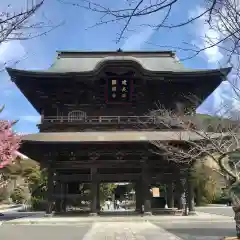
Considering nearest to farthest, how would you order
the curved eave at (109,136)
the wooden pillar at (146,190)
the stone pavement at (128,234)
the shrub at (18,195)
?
1. the stone pavement at (128,234)
2. the curved eave at (109,136)
3. the wooden pillar at (146,190)
4. the shrub at (18,195)

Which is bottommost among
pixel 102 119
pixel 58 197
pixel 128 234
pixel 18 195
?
pixel 128 234

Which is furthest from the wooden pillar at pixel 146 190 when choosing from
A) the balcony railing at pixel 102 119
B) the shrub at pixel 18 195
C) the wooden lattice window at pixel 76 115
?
the shrub at pixel 18 195

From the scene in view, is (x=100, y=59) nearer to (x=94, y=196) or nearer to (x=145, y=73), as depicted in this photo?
(x=145, y=73)

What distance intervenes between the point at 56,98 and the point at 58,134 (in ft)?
9.01

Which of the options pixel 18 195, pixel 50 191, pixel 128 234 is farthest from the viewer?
pixel 18 195

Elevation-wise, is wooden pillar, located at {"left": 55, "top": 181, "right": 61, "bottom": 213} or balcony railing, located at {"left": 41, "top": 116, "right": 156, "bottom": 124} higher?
balcony railing, located at {"left": 41, "top": 116, "right": 156, "bottom": 124}

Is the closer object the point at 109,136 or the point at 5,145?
the point at 5,145

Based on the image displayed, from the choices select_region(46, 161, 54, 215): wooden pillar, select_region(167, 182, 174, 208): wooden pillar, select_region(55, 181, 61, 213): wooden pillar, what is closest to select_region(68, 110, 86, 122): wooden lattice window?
select_region(46, 161, 54, 215): wooden pillar

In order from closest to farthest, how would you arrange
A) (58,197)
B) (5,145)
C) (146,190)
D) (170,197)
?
1. (5,145)
2. (146,190)
3. (58,197)
4. (170,197)

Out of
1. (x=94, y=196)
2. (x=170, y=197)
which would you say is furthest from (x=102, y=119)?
(x=170, y=197)

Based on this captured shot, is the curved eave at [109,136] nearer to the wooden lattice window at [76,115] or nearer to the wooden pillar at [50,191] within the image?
the wooden lattice window at [76,115]

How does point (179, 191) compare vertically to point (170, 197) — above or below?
above

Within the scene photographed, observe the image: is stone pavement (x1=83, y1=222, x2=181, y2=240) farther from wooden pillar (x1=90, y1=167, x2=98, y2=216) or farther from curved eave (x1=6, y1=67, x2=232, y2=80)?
curved eave (x1=6, y1=67, x2=232, y2=80)

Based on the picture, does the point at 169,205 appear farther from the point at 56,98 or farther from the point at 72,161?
the point at 56,98
